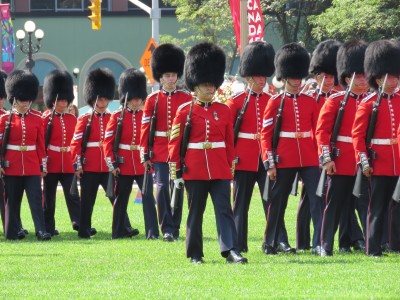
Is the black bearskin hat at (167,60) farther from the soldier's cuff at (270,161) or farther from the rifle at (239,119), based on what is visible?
the soldier's cuff at (270,161)

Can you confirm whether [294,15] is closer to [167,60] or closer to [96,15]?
[96,15]

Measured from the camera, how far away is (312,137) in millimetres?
12344

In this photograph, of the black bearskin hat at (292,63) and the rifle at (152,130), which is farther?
the rifle at (152,130)

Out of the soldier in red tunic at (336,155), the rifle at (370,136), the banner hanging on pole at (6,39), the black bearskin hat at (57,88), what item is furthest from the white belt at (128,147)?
the banner hanging on pole at (6,39)

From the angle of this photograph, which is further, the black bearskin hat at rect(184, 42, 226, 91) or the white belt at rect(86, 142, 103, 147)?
the white belt at rect(86, 142, 103, 147)

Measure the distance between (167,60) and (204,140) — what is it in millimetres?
2955

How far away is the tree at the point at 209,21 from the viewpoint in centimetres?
4103

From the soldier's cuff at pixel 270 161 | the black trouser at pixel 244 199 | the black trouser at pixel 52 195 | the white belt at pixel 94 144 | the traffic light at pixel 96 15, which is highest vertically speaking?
the traffic light at pixel 96 15

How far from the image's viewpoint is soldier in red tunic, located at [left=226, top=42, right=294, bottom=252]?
41.4 feet

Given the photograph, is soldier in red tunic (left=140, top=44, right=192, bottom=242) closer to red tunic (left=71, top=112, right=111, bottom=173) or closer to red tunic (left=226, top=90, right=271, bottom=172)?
red tunic (left=71, top=112, right=111, bottom=173)

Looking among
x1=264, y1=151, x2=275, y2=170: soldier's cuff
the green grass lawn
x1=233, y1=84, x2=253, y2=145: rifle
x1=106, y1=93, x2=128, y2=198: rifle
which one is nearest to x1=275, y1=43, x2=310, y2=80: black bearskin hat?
x1=233, y1=84, x2=253, y2=145: rifle

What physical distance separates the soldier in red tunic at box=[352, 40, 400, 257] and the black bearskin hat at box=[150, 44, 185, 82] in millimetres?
2971

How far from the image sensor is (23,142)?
48.7ft

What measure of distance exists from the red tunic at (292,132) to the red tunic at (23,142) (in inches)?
138
